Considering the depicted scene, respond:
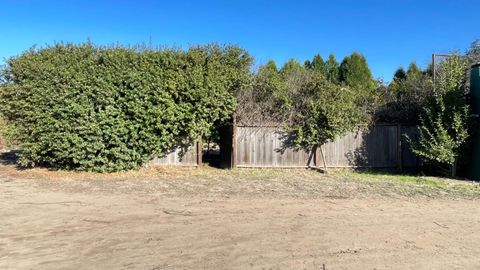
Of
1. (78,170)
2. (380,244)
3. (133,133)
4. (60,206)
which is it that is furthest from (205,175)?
(380,244)

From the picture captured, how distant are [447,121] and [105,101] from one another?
35.6 ft

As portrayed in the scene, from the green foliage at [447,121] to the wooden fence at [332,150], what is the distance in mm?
1237

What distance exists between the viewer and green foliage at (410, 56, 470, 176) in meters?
12.5

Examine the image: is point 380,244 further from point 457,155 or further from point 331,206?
point 457,155

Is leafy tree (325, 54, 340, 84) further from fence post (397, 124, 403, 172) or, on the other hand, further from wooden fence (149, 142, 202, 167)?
wooden fence (149, 142, 202, 167)

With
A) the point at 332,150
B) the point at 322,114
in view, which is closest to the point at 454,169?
the point at 332,150

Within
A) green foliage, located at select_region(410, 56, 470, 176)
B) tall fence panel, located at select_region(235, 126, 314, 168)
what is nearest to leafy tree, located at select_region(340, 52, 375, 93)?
green foliage, located at select_region(410, 56, 470, 176)

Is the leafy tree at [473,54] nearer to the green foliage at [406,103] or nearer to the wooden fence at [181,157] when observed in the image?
the green foliage at [406,103]

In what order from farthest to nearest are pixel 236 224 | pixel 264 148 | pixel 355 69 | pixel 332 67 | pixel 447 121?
pixel 332 67, pixel 355 69, pixel 264 148, pixel 447 121, pixel 236 224

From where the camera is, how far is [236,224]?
258 inches

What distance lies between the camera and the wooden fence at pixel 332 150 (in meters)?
14.2

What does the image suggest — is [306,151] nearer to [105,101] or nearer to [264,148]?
[264,148]

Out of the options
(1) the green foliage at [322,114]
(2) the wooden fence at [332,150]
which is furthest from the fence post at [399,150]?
(1) the green foliage at [322,114]

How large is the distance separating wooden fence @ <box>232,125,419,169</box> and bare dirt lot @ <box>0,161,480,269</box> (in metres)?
2.81
